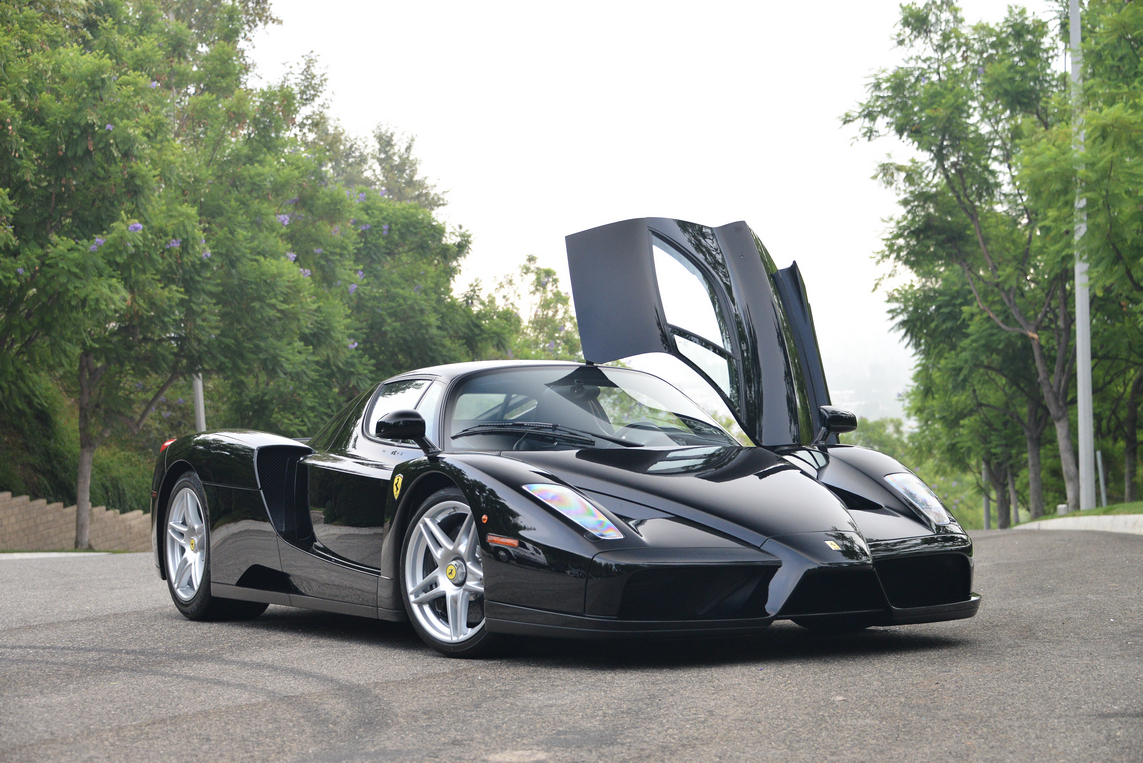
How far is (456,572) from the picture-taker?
4746 mm

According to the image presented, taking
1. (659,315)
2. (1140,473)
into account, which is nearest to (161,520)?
(659,315)

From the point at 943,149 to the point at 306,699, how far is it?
26.4m

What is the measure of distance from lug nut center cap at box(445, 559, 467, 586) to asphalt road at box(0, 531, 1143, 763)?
12.5 inches

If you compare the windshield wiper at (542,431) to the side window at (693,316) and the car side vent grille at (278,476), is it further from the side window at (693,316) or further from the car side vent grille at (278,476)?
the car side vent grille at (278,476)

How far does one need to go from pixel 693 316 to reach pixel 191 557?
3.16m

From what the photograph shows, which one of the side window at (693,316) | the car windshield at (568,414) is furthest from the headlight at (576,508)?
the side window at (693,316)

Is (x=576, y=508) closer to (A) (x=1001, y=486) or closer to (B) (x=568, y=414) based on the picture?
(B) (x=568, y=414)

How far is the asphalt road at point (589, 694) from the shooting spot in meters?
3.04

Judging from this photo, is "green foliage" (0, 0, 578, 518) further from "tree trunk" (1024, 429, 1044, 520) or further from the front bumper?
"tree trunk" (1024, 429, 1044, 520)

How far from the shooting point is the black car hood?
446cm

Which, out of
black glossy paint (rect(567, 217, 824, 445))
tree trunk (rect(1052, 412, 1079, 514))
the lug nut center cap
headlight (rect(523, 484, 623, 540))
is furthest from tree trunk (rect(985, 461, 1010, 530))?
headlight (rect(523, 484, 623, 540))

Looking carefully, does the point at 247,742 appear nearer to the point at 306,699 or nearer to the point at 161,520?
the point at 306,699

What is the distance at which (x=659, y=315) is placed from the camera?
20.3 ft

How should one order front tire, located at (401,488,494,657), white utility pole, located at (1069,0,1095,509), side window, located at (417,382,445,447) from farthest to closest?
white utility pole, located at (1069,0,1095,509) → side window, located at (417,382,445,447) → front tire, located at (401,488,494,657)
